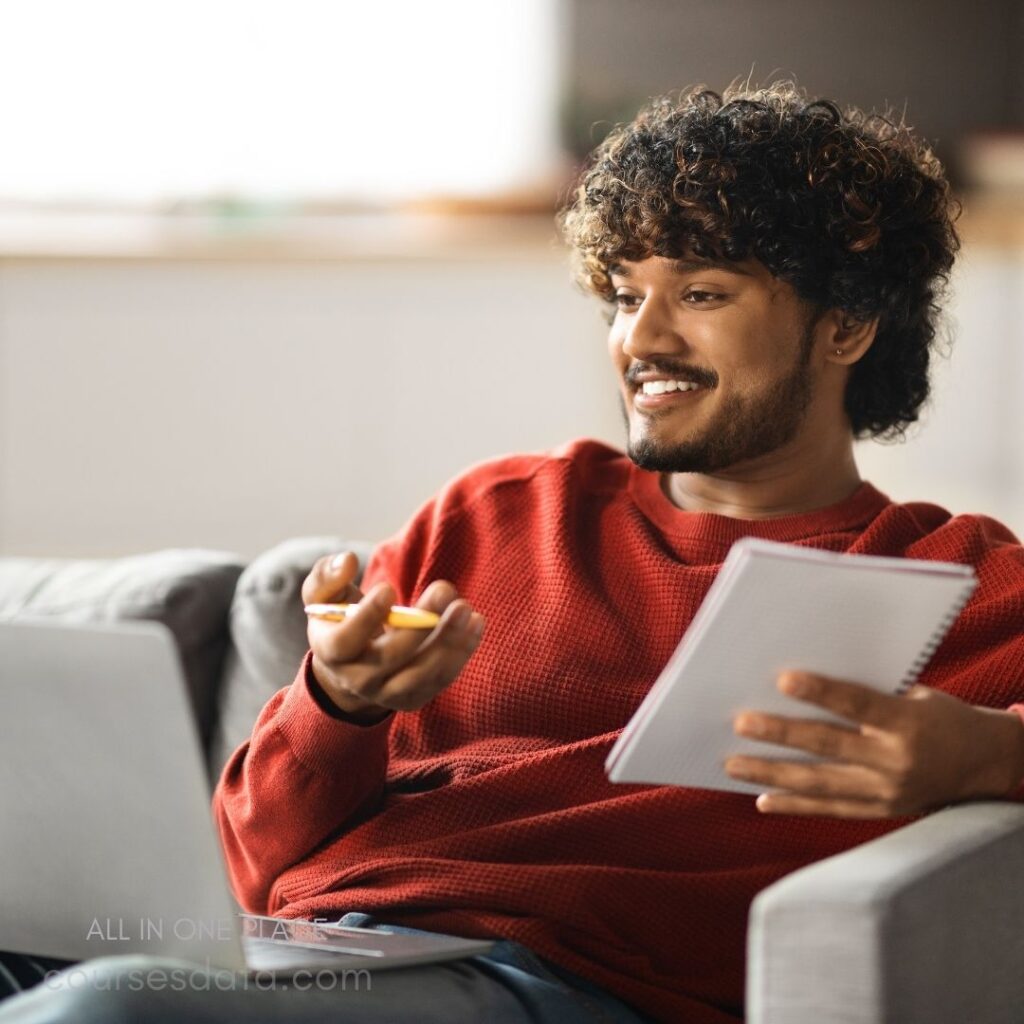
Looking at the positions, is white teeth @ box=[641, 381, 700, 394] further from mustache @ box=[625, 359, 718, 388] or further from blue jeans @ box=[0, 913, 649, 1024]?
blue jeans @ box=[0, 913, 649, 1024]

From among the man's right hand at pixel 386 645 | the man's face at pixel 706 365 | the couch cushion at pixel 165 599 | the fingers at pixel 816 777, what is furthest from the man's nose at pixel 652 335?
the couch cushion at pixel 165 599

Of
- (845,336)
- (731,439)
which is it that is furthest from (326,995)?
(845,336)

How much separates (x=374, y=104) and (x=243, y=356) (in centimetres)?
74

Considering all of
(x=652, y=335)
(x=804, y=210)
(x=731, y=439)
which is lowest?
(x=731, y=439)

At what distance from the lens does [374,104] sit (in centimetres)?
411

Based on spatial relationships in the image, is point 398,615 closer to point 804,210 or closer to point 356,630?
point 356,630

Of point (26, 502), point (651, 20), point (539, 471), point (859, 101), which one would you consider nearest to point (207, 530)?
point (26, 502)

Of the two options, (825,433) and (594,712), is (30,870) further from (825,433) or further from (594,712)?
(825,433)

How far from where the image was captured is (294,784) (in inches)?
55.9

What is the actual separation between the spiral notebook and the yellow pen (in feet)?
0.59

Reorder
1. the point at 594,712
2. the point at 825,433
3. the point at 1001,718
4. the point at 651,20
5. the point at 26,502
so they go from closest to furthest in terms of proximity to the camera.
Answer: the point at 1001,718 < the point at 594,712 < the point at 825,433 < the point at 26,502 < the point at 651,20

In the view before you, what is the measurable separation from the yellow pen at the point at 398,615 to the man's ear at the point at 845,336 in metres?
0.66

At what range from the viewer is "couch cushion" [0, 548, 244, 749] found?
190 centimetres

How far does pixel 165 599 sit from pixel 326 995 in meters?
0.82
